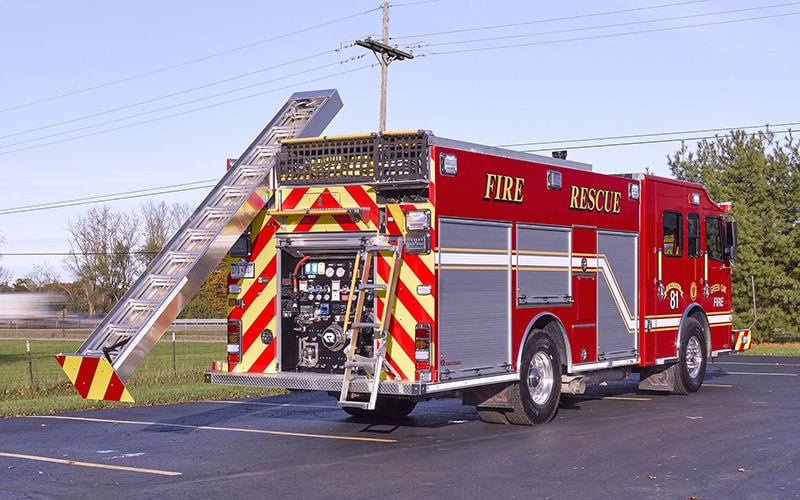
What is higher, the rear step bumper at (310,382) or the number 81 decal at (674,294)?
the number 81 decal at (674,294)

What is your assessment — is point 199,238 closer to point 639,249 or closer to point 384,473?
point 384,473

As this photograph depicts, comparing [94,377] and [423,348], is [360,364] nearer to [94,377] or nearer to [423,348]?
[423,348]

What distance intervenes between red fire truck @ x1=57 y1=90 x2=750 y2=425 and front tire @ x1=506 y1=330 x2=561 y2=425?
2 cm

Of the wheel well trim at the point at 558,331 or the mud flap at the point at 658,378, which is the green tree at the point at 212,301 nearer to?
the mud flap at the point at 658,378

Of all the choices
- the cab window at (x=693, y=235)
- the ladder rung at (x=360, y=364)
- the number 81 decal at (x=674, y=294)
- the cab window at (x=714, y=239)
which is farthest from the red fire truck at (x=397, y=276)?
the cab window at (x=714, y=239)

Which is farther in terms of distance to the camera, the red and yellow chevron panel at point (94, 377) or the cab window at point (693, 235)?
the cab window at point (693, 235)

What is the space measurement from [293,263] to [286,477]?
3429mm

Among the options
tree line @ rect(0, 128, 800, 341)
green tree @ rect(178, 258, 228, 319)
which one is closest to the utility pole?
tree line @ rect(0, 128, 800, 341)

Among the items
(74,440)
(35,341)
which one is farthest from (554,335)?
(35,341)

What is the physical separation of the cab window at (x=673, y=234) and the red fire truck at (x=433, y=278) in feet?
3.49

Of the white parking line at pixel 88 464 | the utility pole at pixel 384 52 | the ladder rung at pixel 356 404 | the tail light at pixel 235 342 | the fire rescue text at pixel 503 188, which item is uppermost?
the utility pole at pixel 384 52

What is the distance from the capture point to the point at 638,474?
902 cm

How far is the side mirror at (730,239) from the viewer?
16.7 meters

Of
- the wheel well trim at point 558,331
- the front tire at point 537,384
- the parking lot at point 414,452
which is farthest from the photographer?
the wheel well trim at point 558,331
